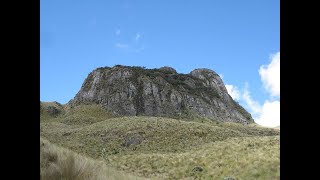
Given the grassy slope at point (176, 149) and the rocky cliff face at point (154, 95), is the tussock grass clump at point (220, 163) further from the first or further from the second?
the rocky cliff face at point (154, 95)

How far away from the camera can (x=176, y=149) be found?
45156 millimetres

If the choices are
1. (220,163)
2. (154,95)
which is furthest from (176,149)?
(154,95)

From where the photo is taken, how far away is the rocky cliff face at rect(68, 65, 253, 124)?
393ft

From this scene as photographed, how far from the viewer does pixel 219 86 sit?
156875 mm

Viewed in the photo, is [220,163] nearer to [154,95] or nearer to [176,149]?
[176,149]

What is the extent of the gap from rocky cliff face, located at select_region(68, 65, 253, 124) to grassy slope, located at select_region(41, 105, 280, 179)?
167 feet

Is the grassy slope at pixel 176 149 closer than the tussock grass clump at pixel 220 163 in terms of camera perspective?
No

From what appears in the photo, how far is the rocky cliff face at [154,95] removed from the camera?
4715 inches

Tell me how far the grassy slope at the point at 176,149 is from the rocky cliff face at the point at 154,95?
50.9 meters

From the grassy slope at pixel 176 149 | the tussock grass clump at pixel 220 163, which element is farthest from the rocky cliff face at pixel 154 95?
the tussock grass clump at pixel 220 163

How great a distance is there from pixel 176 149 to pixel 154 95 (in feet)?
267
